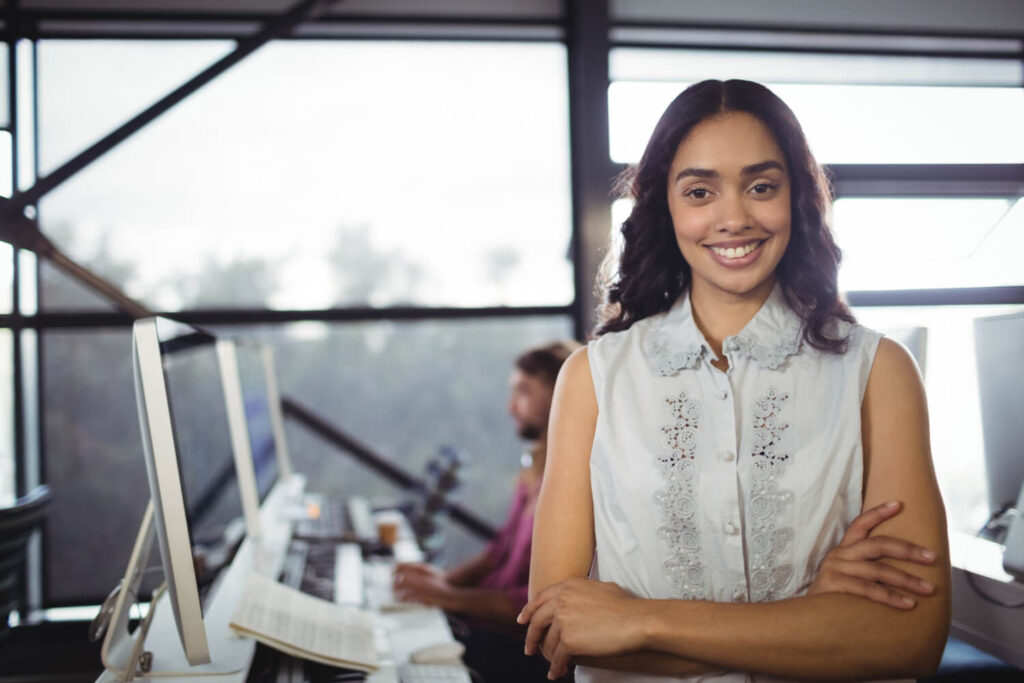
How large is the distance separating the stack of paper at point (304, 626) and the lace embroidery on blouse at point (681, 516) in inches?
26.3

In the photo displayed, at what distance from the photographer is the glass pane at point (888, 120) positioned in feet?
7.45

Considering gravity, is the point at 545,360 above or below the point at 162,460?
above

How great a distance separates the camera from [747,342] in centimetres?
120

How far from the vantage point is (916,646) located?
40.6 inches

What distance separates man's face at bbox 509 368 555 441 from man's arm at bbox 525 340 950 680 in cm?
138

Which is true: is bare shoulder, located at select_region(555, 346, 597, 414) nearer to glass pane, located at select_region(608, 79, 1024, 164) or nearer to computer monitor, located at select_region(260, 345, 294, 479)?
glass pane, located at select_region(608, 79, 1024, 164)

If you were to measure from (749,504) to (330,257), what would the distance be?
2.75 meters

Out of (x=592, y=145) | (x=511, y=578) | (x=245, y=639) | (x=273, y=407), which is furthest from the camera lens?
(x=592, y=145)

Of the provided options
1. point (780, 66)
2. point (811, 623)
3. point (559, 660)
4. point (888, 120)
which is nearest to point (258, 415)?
point (559, 660)

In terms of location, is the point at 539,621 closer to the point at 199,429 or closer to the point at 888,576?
the point at 888,576

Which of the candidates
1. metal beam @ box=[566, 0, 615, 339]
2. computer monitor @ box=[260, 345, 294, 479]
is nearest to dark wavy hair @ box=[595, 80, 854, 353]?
computer monitor @ box=[260, 345, 294, 479]

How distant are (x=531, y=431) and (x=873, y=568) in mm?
1526

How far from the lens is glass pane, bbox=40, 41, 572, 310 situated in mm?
3461

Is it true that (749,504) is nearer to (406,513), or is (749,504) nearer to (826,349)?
(826,349)
